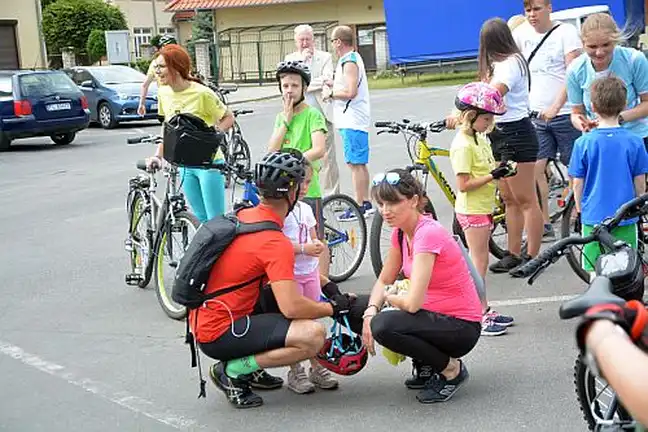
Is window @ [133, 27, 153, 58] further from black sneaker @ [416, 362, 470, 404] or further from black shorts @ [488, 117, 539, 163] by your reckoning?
black sneaker @ [416, 362, 470, 404]

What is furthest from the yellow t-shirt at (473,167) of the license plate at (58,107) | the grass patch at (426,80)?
the grass patch at (426,80)

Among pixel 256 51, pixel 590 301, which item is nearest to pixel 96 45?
pixel 256 51

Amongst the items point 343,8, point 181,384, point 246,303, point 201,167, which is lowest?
point 181,384

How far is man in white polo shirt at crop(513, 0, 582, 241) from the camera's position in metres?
7.67

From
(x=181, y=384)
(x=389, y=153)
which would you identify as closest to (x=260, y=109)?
(x=389, y=153)

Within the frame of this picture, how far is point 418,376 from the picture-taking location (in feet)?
17.1

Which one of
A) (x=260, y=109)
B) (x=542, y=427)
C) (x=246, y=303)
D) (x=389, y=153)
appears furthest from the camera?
(x=260, y=109)

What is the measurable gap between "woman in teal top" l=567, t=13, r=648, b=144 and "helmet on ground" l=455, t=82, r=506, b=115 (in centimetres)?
73

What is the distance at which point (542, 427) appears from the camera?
15.0ft

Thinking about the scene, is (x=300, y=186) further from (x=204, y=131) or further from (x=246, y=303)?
(x=204, y=131)

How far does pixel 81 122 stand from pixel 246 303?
51.7ft

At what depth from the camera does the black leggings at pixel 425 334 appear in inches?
191

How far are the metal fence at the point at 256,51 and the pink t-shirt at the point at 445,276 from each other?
39.7 metres

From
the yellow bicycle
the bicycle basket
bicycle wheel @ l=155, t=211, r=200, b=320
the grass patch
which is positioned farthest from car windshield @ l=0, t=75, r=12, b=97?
the bicycle basket
